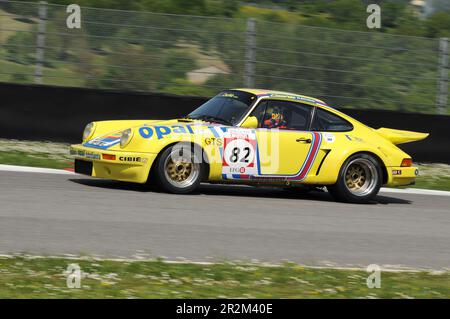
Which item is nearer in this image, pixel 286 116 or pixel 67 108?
pixel 286 116

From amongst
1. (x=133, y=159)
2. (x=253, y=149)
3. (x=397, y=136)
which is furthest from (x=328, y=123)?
(x=133, y=159)

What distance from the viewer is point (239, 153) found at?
10516 mm

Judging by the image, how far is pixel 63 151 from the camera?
13859 millimetres

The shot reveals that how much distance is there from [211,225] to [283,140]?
7.24ft

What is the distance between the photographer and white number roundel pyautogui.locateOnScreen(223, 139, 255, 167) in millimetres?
10453

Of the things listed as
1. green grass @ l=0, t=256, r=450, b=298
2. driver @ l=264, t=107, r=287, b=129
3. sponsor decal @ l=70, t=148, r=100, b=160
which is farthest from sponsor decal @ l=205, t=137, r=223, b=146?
green grass @ l=0, t=256, r=450, b=298

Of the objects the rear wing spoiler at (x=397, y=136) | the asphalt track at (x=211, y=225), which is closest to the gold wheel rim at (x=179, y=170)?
the asphalt track at (x=211, y=225)

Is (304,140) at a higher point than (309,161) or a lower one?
higher

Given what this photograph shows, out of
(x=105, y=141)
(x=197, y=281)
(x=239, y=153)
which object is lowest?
(x=197, y=281)

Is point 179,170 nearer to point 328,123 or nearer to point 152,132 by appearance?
point 152,132

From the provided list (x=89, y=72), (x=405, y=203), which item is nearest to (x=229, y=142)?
(x=405, y=203)

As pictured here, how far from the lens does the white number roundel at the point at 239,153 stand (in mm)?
10453
